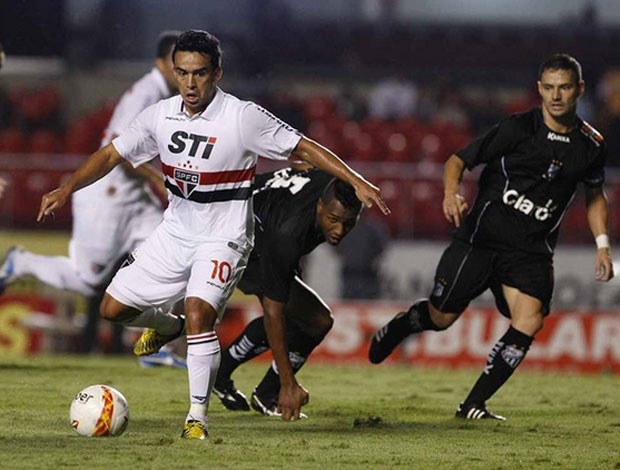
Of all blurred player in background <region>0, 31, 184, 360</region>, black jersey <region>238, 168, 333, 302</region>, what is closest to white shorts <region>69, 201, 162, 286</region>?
blurred player in background <region>0, 31, 184, 360</region>

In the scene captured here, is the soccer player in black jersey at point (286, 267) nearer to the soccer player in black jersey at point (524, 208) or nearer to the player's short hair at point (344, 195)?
the player's short hair at point (344, 195)

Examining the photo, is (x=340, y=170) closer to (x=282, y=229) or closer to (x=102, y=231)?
(x=282, y=229)

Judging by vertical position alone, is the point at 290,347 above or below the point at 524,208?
below

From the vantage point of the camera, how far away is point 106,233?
1157 cm

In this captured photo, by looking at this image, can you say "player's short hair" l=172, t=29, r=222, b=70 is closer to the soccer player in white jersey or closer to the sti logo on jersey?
the soccer player in white jersey

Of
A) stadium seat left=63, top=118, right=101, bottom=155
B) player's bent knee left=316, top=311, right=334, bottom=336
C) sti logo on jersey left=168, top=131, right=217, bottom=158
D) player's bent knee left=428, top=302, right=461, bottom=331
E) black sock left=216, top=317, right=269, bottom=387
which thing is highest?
sti logo on jersey left=168, top=131, right=217, bottom=158

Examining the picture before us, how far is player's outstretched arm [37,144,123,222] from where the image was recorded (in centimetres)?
739

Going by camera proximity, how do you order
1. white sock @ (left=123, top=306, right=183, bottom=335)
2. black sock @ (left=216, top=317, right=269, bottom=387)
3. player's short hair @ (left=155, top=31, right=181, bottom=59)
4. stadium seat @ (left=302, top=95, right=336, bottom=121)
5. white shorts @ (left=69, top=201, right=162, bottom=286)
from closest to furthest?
white sock @ (left=123, top=306, right=183, bottom=335) < black sock @ (left=216, top=317, right=269, bottom=387) < player's short hair @ (left=155, top=31, right=181, bottom=59) < white shorts @ (left=69, top=201, right=162, bottom=286) < stadium seat @ (left=302, top=95, right=336, bottom=121)

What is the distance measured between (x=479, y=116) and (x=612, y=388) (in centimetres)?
1086

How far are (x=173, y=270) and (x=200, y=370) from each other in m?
0.71

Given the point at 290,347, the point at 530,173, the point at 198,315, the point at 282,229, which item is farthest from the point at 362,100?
the point at 198,315

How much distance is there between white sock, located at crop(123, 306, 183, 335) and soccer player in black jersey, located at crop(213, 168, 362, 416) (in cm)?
55

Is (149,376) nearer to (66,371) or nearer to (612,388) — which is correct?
(66,371)

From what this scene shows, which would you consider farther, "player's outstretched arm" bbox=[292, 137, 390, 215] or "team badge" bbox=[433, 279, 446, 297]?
"team badge" bbox=[433, 279, 446, 297]
